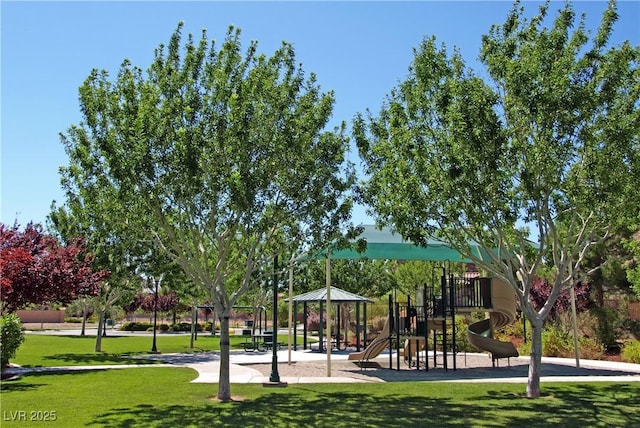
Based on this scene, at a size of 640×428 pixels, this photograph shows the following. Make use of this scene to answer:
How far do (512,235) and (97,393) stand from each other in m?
11.5

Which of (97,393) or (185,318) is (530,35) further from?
(185,318)

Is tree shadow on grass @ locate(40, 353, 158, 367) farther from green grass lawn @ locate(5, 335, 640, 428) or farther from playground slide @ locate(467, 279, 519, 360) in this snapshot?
playground slide @ locate(467, 279, 519, 360)

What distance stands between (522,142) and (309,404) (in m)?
7.30

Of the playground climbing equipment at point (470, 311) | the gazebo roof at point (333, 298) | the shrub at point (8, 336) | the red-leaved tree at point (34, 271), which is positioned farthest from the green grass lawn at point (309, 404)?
the gazebo roof at point (333, 298)

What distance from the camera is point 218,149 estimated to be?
12.3m

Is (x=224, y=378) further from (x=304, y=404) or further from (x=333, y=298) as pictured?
(x=333, y=298)

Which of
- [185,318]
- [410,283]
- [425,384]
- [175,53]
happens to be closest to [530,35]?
[175,53]

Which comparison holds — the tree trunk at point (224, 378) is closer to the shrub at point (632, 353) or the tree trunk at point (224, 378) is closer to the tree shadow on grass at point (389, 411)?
the tree shadow on grass at point (389, 411)

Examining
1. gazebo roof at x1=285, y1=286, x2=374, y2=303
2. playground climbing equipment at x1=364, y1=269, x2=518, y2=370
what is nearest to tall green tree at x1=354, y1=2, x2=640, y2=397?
playground climbing equipment at x1=364, y1=269, x2=518, y2=370

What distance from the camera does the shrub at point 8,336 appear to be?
17109mm

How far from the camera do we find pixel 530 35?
12.8 metres

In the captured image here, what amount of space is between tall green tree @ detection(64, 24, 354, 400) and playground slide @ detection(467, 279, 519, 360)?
10.2 metres

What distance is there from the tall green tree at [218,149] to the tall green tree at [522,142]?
6.06ft

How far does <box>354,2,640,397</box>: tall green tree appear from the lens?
11.6 metres
